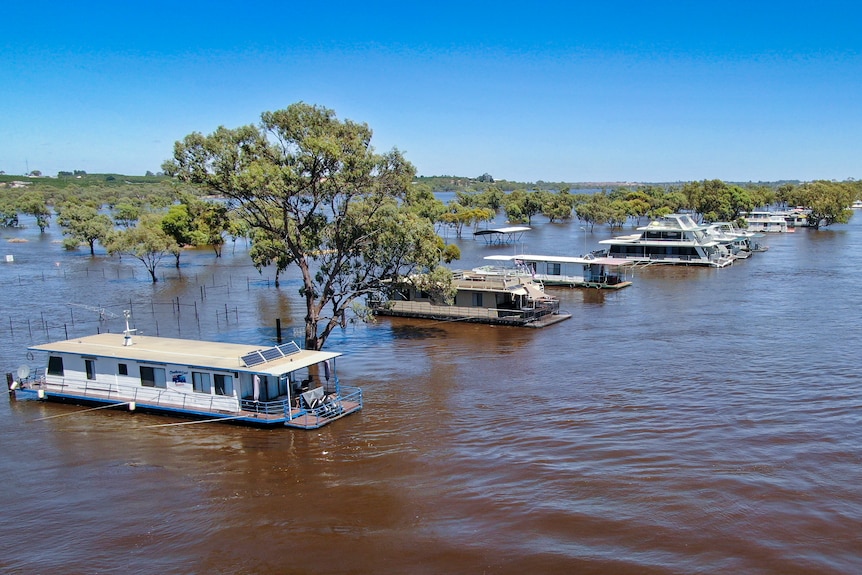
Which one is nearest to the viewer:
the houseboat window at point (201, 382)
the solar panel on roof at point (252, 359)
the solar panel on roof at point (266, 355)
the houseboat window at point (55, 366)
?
the solar panel on roof at point (252, 359)

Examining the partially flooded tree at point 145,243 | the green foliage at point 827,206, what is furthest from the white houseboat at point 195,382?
the green foliage at point 827,206

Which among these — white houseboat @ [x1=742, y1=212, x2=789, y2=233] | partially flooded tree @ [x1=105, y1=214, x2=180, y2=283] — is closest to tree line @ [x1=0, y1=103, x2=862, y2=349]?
partially flooded tree @ [x1=105, y1=214, x2=180, y2=283]

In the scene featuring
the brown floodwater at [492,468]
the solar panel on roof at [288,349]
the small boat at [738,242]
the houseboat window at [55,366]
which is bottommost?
the brown floodwater at [492,468]

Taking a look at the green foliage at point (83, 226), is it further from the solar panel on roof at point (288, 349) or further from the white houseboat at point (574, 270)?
the solar panel on roof at point (288, 349)

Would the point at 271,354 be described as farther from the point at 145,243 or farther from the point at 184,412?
the point at 145,243

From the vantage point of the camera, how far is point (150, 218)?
8738cm

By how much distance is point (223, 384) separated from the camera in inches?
1108

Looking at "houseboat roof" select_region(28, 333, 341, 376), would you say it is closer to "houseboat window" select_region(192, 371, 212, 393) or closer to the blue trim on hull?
"houseboat window" select_region(192, 371, 212, 393)

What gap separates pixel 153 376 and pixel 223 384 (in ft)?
11.8

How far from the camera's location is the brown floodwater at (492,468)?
60.7 ft

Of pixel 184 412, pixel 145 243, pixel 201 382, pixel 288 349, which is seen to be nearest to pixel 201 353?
pixel 201 382

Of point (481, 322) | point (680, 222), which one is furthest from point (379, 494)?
point (680, 222)

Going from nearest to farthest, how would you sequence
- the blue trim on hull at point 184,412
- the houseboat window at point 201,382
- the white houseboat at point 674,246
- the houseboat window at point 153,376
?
the blue trim on hull at point 184,412 < the houseboat window at point 201,382 < the houseboat window at point 153,376 < the white houseboat at point 674,246

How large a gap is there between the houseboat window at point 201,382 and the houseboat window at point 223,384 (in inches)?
12.6
